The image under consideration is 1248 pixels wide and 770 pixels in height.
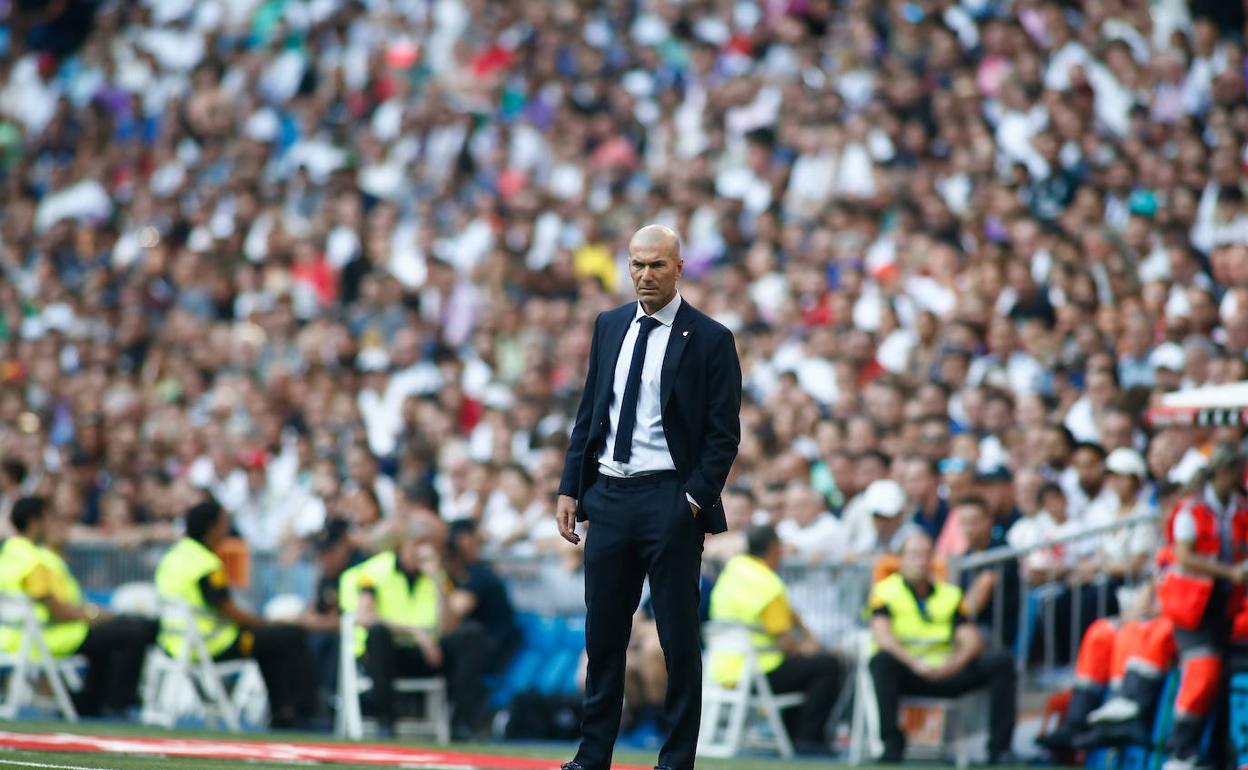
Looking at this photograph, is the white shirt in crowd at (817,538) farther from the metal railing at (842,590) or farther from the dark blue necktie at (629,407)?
the dark blue necktie at (629,407)

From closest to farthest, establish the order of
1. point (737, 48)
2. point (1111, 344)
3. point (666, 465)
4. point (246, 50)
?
point (666, 465), point (1111, 344), point (737, 48), point (246, 50)

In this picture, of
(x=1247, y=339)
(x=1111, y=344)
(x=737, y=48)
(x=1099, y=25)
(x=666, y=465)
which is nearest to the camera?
(x=666, y=465)

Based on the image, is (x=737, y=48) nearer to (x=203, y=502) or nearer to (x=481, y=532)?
(x=481, y=532)

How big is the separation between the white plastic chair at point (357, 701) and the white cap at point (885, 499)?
3.12 m

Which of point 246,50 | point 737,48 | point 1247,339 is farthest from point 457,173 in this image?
Result: point 1247,339

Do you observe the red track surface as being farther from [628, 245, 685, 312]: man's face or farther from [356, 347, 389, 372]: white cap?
[356, 347, 389, 372]: white cap

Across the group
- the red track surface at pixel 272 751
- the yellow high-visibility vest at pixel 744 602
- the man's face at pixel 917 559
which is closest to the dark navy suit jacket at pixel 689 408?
the red track surface at pixel 272 751

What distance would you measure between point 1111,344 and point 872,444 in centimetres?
194

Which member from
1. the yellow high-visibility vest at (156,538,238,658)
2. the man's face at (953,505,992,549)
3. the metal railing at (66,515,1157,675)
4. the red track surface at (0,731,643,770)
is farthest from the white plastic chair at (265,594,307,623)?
the man's face at (953,505,992,549)

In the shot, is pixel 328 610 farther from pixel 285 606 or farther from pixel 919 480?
pixel 919 480

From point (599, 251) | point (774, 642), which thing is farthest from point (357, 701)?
point (599, 251)

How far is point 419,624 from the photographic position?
515 inches

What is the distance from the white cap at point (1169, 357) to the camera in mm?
13406

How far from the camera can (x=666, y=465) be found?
24.8ft
